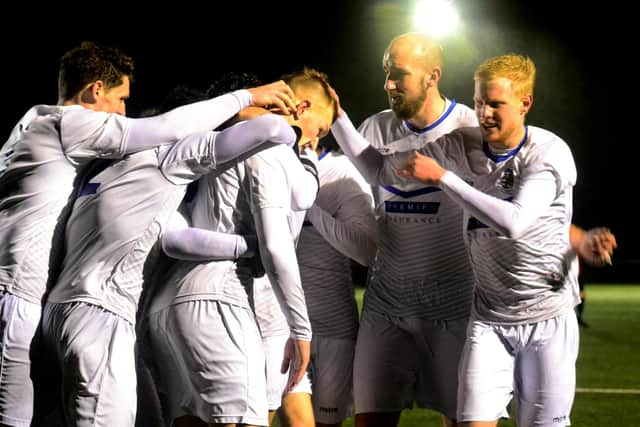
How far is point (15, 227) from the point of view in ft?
10.5

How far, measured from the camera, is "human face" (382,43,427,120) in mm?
4395

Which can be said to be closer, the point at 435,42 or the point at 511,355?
the point at 511,355

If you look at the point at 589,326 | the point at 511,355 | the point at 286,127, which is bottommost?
the point at 589,326

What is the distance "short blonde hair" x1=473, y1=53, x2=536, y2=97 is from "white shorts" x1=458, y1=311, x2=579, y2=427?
92cm

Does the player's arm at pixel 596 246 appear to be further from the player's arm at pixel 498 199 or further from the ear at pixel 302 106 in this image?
the ear at pixel 302 106

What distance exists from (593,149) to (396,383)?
2882 cm

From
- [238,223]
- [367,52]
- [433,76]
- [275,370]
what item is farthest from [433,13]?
[238,223]

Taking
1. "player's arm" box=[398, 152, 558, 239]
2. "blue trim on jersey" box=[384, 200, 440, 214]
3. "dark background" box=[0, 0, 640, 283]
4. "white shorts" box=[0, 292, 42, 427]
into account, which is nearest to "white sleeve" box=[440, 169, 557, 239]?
"player's arm" box=[398, 152, 558, 239]

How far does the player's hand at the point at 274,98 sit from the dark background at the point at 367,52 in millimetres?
14400

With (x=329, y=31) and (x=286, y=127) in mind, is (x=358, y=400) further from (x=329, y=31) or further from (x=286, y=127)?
(x=329, y=31)

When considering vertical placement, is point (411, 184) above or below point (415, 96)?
below

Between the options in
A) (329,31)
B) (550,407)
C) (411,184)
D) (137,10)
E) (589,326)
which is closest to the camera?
(550,407)

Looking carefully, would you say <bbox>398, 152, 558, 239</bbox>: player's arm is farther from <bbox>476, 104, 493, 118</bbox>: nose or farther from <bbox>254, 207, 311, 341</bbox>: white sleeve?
<bbox>254, 207, 311, 341</bbox>: white sleeve

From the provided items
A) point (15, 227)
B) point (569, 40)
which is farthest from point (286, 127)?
point (569, 40)
